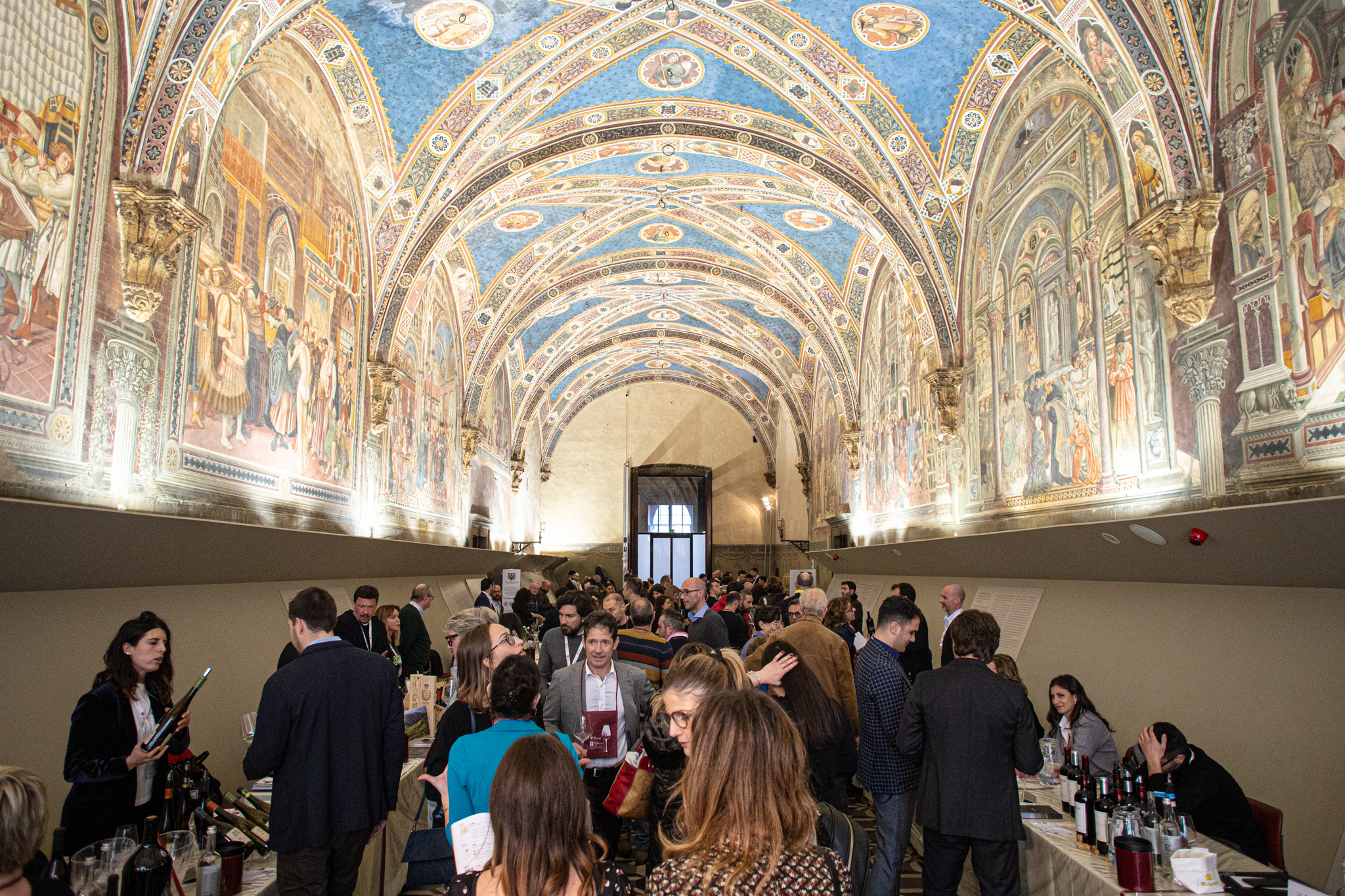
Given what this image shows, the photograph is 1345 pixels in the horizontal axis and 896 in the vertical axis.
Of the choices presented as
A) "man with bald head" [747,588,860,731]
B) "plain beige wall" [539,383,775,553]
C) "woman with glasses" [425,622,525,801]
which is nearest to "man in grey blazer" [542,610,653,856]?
"woman with glasses" [425,622,525,801]

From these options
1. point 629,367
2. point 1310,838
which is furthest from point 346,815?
point 629,367

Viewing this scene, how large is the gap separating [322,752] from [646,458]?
27.2m

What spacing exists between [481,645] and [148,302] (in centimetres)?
413

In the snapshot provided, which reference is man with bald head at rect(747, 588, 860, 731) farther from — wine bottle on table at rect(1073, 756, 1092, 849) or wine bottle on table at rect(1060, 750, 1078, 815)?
wine bottle on table at rect(1073, 756, 1092, 849)

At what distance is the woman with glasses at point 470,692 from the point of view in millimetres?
4016

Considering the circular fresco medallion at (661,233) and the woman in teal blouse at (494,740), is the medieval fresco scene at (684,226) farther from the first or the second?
the woman in teal blouse at (494,740)

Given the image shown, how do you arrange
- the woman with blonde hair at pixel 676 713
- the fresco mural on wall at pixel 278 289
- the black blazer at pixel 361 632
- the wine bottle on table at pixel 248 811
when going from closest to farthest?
the woman with blonde hair at pixel 676 713, the wine bottle on table at pixel 248 811, the black blazer at pixel 361 632, the fresco mural on wall at pixel 278 289

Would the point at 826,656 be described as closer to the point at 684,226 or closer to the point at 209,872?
the point at 209,872

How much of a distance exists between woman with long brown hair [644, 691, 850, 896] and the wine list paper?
2.86 ft

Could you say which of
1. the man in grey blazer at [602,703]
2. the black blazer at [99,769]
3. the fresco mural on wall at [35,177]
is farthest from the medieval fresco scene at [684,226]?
the man in grey blazer at [602,703]

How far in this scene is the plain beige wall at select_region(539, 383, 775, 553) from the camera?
30.1 metres

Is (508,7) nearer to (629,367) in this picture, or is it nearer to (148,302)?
(148,302)

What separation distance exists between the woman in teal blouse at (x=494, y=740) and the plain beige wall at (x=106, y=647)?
285 centimetres

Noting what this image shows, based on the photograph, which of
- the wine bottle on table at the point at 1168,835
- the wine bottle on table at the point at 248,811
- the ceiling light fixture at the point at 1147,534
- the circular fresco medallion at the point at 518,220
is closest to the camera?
the wine bottle on table at the point at 1168,835
